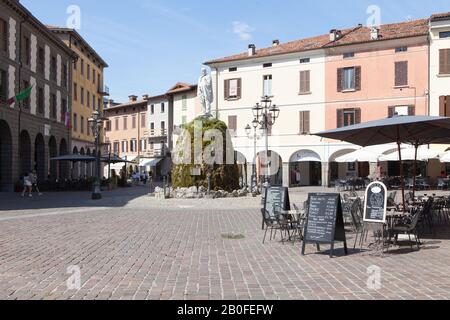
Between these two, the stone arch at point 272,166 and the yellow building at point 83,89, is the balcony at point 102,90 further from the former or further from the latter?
the stone arch at point 272,166

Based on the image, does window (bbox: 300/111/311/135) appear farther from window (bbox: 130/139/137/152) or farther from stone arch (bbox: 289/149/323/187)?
window (bbox: 130/139/137/152)

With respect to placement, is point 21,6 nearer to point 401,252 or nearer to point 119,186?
point 119,186

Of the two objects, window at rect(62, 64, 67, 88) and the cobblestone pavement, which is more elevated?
window at rect(62, 64, 67, 88)

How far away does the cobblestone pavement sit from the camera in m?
6.01

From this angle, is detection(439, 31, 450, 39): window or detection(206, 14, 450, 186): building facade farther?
detection(206, 14, 450, 186): building facade

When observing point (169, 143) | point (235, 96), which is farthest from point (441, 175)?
point (169, 143)

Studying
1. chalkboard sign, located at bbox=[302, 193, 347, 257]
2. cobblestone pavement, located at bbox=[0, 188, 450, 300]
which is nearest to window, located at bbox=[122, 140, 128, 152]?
cobblestone pavement, located at bbox=[0, 188, 450, 300]

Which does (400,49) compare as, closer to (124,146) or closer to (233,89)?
(233,89)

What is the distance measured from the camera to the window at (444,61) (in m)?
32.7

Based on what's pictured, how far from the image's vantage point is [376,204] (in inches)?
363

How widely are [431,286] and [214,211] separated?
1160 centimetres

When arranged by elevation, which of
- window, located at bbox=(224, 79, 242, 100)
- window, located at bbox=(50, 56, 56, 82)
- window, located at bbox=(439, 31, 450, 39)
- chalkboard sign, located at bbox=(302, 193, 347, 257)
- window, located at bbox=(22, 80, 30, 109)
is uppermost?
window, located at bbox=(439, 31, 450, 39)

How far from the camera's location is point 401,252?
351 inches

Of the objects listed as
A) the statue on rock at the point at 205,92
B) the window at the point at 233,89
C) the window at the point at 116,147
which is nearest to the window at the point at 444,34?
the window at the point at 233,89
